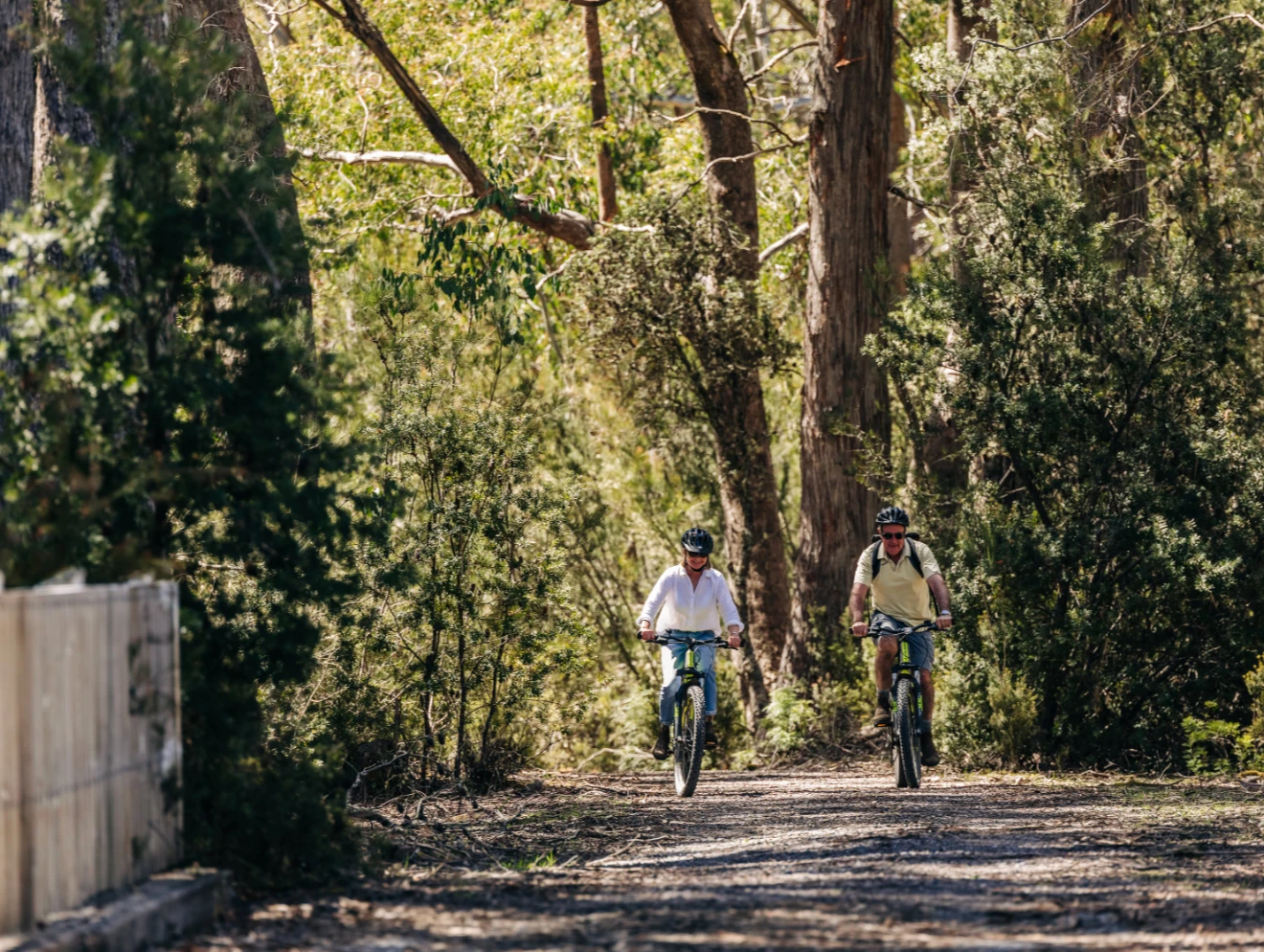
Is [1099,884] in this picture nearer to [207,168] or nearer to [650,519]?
[207,168]

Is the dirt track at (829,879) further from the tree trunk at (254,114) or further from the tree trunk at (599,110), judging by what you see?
the tree trunk at (599,110)

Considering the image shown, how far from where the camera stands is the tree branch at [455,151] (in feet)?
56.2

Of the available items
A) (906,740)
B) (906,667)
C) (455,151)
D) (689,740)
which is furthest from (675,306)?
(906,740)

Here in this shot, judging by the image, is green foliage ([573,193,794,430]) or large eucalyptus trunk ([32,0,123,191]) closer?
large eucalyptus trunk ([32,0,123,191])

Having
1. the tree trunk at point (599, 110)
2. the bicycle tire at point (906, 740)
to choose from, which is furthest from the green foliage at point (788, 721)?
the tree trunk at point (599, 110)

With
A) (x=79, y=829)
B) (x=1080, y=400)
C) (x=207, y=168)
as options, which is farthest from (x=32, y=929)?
(x=1080, y=400)

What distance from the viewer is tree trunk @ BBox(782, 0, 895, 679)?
1781cm

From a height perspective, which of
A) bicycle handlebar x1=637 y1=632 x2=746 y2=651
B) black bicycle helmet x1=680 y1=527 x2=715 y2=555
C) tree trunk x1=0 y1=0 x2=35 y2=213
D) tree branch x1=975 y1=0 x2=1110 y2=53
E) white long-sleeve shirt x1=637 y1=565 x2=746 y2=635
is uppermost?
tree branch x1=975 y1=0 x2=1110 y2=53

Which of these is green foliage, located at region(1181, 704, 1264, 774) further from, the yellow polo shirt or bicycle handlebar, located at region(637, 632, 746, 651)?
bicycle handlebar, located at region(637, 632, 746, 651)

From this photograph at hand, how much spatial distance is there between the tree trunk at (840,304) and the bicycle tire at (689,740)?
16.8 feet

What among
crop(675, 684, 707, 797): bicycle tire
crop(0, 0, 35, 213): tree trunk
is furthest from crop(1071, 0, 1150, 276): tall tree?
crop(0, 0, 35, 213): tree trunk

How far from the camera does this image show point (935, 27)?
2566 centimetres

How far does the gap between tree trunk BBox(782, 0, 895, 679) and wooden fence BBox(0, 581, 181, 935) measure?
11728 mm

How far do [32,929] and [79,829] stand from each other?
1.54 feet
